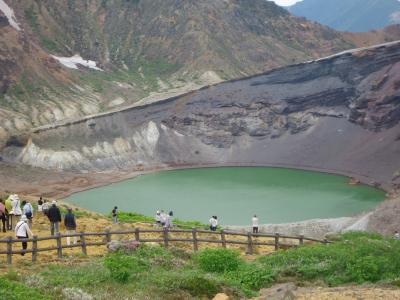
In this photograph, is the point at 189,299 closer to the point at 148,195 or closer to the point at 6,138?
the point at 148,195

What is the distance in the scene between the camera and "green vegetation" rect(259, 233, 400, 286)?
561 inches

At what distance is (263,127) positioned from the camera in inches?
3174

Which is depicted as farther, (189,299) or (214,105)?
(214,105)

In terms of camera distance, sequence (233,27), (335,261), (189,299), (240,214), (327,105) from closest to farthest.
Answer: (189,299) < (335,261) < (240,214) < (327,105) < (233,27)

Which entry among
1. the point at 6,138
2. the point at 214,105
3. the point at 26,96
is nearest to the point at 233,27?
the point at 214,105

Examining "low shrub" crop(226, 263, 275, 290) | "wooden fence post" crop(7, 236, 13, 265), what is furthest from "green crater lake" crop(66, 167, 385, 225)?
"wooden fence post" crop(7, 236, 13, 265)

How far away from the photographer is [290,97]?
82188 mm

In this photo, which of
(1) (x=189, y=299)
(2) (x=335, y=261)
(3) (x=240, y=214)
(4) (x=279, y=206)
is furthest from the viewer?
(4) (x=279, y=206)

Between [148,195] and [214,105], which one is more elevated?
[214,105]

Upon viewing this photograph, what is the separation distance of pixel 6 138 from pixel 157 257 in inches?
2307

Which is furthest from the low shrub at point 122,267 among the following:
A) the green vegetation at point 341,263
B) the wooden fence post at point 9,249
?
the green vegetation at point 341,263

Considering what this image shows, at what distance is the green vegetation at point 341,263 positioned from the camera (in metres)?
14.2

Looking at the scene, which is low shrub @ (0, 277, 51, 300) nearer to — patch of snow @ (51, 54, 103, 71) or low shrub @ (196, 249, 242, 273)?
low shrub @ (196, 249, 242, 273)

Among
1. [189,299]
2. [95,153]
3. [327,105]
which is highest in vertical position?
[327,105]
